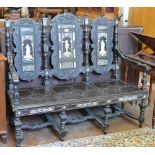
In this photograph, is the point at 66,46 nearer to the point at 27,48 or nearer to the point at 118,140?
the point at 27,48

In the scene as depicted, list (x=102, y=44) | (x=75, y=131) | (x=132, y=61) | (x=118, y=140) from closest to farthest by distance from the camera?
(x=118, y=140), (x=75, y=131), (x=132, y=61), (x=102, y=44)

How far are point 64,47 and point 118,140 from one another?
1.05 m

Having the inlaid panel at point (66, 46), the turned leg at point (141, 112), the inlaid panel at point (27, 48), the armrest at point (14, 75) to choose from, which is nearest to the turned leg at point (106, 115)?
the turned leg at point (141, 112)

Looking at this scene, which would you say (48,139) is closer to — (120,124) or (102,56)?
(120,124)

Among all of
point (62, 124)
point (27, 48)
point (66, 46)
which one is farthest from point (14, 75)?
point (66, 46)

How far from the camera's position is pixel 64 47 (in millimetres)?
2855

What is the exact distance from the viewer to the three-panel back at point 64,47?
2.69 meters

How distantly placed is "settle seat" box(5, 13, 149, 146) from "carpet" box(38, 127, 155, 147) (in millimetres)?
100

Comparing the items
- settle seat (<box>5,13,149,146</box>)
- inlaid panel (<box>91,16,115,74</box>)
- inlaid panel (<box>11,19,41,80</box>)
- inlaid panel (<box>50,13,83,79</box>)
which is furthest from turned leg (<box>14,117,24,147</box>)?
inlaid panel (<box>91,16,115,74</box>)

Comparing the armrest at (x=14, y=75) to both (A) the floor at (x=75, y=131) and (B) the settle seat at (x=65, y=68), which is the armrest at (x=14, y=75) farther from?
(A) the floor at (x=75, y=131)

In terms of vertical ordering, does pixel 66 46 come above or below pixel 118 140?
above

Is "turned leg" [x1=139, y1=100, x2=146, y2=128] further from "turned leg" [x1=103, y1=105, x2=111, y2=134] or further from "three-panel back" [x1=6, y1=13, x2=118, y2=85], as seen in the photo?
"three-panel back" [x1=6, y1=13, x2=118, y2=85]

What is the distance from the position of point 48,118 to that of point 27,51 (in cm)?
70
